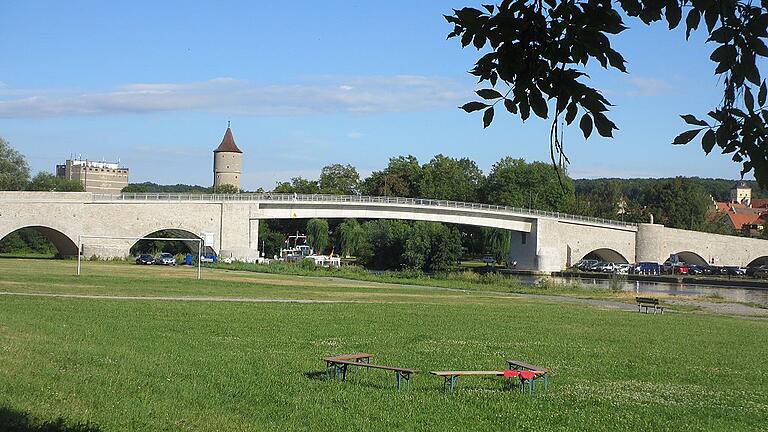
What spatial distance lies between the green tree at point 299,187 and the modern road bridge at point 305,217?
4263 cm

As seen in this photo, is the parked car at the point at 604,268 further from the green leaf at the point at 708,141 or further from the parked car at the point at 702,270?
the green leaf at the point at 708,141

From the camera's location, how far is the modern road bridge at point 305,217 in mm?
83250

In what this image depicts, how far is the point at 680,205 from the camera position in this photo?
143m

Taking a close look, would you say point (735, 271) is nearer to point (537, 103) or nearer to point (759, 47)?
point (759, 47)

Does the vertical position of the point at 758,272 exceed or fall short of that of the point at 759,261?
it falls short

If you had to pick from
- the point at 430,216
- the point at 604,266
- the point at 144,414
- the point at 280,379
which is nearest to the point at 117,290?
the point at 280,379

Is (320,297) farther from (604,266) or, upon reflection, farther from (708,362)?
(604,266)

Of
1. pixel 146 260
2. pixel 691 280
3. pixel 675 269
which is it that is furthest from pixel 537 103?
pixel 675 269

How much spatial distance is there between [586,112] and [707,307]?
151 feet

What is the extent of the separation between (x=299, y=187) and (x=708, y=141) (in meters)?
142

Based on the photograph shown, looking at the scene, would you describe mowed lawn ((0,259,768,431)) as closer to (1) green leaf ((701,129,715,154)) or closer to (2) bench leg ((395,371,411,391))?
(2) bench leg ((395,371,411,391))

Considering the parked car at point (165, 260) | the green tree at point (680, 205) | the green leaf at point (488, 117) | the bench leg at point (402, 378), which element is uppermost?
the green tree at point (680, 205)

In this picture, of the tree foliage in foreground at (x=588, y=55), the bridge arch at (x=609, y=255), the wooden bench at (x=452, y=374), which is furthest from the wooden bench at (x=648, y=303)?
the bridge arch at (x=609, y=255)

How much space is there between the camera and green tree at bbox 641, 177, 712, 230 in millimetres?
142625
